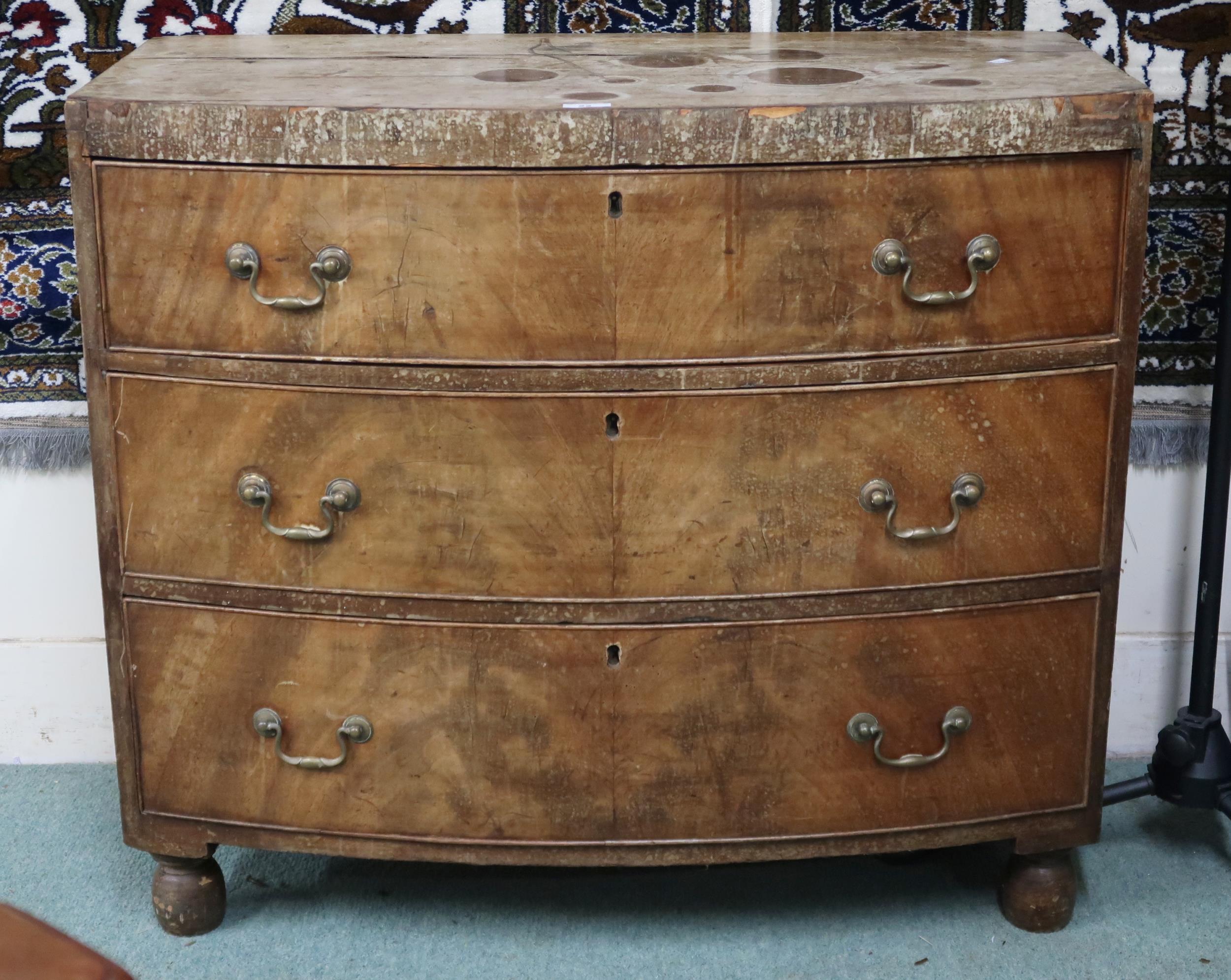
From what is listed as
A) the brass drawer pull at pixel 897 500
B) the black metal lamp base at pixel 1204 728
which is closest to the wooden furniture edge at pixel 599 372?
the brass drawer pull at pixel 897 500

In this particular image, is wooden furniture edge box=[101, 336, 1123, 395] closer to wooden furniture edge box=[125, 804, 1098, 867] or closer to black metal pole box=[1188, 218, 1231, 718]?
black metal pole box=[1188, 218, 1231, 718]

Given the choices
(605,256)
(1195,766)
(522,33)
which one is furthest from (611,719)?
(522,33)

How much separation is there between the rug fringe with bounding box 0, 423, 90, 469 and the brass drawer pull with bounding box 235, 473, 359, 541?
591 mm

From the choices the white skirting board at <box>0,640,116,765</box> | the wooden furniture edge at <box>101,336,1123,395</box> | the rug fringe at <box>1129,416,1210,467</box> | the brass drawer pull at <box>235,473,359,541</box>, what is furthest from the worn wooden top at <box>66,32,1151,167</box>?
the white skirting board at <box>0,640,116,765</box>

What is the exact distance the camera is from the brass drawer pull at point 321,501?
149cm

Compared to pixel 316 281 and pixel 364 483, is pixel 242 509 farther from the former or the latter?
pixel 316 281

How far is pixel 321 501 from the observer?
4.93ft

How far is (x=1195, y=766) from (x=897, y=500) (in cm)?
64

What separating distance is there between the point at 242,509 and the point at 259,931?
0.55 metres

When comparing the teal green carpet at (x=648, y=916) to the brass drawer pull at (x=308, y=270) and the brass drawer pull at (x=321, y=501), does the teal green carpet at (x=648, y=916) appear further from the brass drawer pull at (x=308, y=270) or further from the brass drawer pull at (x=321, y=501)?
the brass drawer pull at (x=308, y=270)

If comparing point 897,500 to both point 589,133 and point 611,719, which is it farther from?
point 589,133

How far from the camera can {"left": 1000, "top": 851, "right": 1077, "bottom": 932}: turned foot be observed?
1.73 m

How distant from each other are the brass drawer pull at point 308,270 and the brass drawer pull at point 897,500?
546 mm

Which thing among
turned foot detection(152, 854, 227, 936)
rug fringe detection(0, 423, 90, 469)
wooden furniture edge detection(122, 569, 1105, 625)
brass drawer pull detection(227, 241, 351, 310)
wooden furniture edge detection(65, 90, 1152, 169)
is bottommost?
turned foot detection(152, 854, 227, 936)
